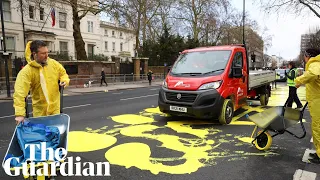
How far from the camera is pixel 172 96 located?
682cm

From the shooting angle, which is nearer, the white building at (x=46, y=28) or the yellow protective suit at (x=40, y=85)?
the yellow protective suit at (x=40, y=85)

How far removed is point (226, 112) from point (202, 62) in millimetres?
1652

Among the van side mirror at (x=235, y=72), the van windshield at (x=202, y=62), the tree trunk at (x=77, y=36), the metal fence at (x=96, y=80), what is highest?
the tree trunk at (x=77, y=36)

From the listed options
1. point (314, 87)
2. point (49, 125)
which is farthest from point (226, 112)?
point (49, 125)

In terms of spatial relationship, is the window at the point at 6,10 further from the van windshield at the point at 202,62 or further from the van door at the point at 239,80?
the van door at the point at 239,80

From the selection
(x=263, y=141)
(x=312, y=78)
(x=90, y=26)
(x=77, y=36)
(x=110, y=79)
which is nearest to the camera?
(x=312, y=78)

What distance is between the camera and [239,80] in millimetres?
7609

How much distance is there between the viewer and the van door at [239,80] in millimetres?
7097

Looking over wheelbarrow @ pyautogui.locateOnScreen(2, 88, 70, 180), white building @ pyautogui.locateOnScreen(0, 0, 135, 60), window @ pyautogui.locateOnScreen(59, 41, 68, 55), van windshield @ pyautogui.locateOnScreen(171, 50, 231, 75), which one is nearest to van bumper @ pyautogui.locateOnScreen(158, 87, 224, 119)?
van windshield @ pyautogui.locateOnScreen(171, 50, 231, 75)

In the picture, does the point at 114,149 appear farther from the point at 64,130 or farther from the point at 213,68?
the point at 213,68

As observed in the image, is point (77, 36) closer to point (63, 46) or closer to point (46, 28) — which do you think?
point (46, 28)

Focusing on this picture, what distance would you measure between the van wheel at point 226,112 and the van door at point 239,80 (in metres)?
0.53

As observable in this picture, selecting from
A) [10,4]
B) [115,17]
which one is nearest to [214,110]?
[115,17]

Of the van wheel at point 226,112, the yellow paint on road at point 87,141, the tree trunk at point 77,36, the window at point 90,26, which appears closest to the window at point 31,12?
the tree trunk at point 77,36
